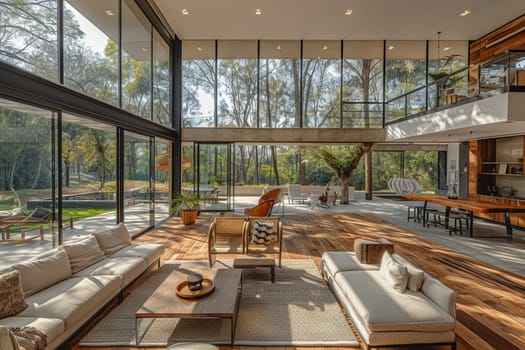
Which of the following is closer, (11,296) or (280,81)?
(11,296)

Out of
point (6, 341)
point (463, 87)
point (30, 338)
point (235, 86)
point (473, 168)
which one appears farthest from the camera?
point (235, 86)

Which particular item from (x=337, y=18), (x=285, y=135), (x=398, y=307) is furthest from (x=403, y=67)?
(x=398, y=307)

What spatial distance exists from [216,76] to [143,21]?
10.3ft

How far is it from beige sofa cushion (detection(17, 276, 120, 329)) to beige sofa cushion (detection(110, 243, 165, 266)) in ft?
2.52

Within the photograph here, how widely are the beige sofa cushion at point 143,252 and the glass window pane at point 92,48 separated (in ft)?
8.82

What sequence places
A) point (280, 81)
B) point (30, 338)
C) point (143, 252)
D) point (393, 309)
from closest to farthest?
point (30, 338)
point (393, 309)
point (143, 252)
point (280, 81)

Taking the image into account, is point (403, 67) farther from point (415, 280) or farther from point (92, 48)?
point (92, 48)

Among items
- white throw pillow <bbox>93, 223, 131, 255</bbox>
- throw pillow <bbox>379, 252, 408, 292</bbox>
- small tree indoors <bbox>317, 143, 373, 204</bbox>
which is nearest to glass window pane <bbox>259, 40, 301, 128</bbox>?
small tree indoors <bbox>317, 143, 373, 204</bbox>

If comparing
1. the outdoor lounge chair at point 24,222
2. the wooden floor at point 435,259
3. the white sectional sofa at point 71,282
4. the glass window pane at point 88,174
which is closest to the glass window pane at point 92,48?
the glass window pane at point 88,174

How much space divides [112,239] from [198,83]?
23.4 feet

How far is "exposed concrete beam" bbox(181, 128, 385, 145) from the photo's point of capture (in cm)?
960

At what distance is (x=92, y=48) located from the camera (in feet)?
16.1

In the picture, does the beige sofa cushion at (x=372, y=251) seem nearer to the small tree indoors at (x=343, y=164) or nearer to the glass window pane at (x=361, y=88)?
the glass window pane at (x=361, y=88)

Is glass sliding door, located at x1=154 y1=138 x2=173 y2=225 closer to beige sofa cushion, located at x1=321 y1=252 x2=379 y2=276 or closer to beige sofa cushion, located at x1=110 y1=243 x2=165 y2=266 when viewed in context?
beige sofa cushion, located at x1=110 y1=243 x2=165 y2=266
